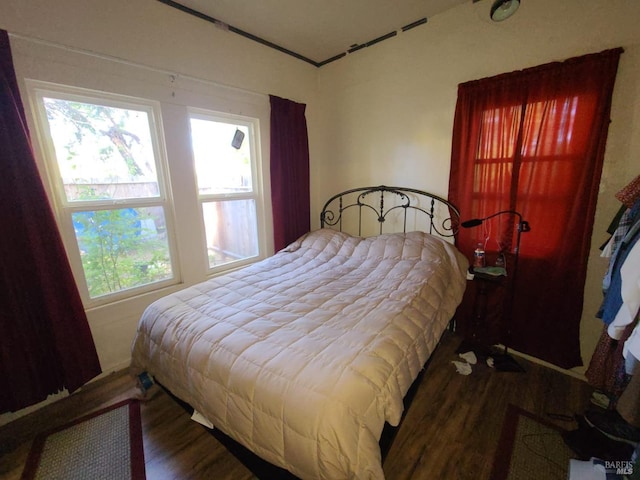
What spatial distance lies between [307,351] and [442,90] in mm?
2433

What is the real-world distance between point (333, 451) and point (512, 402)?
59.1 inches

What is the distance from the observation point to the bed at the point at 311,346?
3.10 feet

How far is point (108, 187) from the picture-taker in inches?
80.6

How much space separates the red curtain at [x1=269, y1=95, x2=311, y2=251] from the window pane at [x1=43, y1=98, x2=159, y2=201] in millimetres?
1146

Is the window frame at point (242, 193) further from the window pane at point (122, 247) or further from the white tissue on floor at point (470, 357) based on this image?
the white tissue on floor at point (470, 357)

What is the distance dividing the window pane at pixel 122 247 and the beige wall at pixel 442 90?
184cm

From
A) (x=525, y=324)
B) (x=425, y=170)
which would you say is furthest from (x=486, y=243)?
(x=425, y=170)

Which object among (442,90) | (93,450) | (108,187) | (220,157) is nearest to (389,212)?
(442,90)

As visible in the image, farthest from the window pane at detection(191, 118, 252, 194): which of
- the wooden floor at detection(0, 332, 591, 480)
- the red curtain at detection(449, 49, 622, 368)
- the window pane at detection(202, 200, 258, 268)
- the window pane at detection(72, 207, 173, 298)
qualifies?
the red curtain at detection(449, 49, 622, 368)

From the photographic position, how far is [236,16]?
7.39ft

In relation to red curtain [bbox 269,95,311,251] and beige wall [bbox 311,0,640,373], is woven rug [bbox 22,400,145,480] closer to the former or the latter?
red curtain [bbox 269,95,311,251]

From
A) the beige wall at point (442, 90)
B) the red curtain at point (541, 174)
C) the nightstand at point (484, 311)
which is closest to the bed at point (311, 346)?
the nightstand at point (484, 311)

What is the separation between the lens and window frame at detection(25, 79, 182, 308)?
5.68ft

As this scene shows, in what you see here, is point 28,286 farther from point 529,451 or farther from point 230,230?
point 529,451
